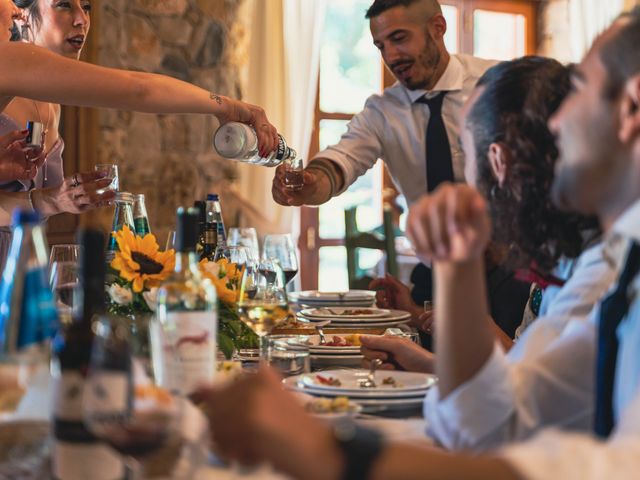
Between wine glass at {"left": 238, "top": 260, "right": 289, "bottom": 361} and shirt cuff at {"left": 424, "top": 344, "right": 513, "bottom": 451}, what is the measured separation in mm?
505

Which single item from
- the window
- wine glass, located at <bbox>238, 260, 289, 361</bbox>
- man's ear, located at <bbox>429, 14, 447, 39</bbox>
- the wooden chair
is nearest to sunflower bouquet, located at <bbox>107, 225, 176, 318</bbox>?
wine glass, located at <bbox>238, 260, 289, 361</bbox>

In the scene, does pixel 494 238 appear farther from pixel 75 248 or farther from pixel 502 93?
pixel 75 248

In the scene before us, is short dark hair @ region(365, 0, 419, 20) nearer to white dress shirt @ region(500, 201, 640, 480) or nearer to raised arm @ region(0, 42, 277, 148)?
raised arm @ region(0, 42, 277, 148)

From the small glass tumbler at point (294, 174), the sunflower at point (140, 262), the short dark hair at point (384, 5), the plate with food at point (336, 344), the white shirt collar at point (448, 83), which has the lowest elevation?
the plate with food at point (336, 344)

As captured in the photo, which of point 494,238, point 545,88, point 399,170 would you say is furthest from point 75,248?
point 399,170

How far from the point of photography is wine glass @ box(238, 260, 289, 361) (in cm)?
160

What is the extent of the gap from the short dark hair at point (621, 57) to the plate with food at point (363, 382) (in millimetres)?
567

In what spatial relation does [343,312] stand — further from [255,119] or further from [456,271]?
[456,271]

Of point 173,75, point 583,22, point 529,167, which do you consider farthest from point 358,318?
point 583,22

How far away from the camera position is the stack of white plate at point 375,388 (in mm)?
1368

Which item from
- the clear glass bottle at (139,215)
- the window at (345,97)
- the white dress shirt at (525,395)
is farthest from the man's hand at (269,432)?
the window at (345,97)

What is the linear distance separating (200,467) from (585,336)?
583 mm

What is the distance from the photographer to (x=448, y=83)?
338cm

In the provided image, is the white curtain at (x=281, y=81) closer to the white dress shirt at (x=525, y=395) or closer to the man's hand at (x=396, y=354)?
the man's hand at (x=396, y=354)
